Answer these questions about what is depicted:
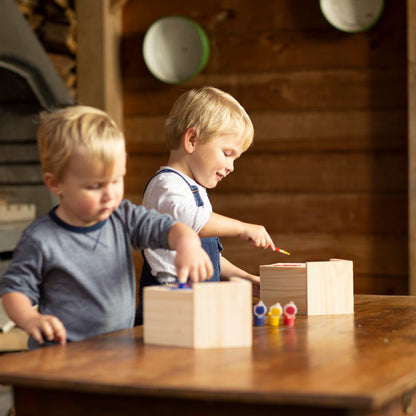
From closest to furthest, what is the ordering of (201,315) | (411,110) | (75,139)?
1. (201,315)
2. (75,139)
3. (411,110)

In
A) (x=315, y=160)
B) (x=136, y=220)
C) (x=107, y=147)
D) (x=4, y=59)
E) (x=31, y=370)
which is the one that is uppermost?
(x=4, y=59)

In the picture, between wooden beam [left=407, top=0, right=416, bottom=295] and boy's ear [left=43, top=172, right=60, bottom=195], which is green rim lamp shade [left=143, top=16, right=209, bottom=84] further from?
boy's ear [left=43, top=172, right=60, bottom=195]

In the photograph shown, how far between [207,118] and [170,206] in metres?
0.26

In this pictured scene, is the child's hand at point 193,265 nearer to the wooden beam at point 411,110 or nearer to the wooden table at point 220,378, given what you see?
the wooden table at point 220,378

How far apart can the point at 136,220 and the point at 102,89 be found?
7.15ft

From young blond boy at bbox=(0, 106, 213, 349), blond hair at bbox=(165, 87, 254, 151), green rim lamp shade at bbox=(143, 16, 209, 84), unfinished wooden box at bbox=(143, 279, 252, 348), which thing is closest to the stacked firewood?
green rim lamp shade at bbox=(143, 16, 209, 84)

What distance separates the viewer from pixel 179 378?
0.79m

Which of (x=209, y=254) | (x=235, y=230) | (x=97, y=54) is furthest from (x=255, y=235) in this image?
(x=97, y=54)

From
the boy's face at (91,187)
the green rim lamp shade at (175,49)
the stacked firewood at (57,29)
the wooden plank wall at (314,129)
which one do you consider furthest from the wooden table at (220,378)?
the stacked firewood at (57,29)

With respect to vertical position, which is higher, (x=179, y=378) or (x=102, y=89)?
(x=102, y=89)

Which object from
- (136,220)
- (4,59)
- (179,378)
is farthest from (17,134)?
(179,378)

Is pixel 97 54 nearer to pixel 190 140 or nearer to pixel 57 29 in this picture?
pixel 57 29

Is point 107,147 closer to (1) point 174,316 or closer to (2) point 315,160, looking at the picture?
(1) point 174,316

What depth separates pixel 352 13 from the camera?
300cm
